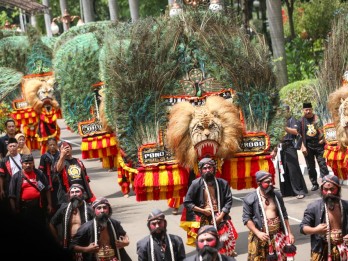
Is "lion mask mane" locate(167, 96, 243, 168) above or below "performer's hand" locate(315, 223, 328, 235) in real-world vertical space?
above

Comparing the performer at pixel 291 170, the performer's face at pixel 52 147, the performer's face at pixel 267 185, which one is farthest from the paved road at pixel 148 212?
the performer's face at pixel 267 185

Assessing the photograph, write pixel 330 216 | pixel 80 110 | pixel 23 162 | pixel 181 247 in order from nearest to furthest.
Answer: pixel 181 247, pixel 330 216, pixel 23 162, pixel 80 110

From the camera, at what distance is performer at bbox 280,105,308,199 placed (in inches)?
552

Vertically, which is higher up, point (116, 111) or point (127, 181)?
point (116, 111)

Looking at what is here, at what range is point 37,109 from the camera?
19.2m

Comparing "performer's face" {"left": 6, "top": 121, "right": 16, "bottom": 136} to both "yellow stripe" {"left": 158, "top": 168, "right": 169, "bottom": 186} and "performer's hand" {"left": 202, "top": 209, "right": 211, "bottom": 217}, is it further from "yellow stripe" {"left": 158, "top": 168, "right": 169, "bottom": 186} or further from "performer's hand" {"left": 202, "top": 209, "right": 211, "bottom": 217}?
"performer's hand" {"left": 202, "top": 209, "right": 211, "bottom": 217}

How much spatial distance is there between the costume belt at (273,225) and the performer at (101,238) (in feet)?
5.24

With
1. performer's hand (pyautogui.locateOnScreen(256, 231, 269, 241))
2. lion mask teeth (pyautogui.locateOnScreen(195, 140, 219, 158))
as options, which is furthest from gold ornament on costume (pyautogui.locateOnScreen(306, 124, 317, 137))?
performer's hand (pyautogui.locateOnScreen(256, 231, 269, 241))

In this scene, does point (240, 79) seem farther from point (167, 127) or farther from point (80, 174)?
point (80, 174)

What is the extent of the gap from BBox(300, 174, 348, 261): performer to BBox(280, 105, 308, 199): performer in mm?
6708

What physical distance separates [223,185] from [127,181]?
6143mm

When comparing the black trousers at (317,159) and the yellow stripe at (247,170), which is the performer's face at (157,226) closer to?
the yellow stripe at (247,170)

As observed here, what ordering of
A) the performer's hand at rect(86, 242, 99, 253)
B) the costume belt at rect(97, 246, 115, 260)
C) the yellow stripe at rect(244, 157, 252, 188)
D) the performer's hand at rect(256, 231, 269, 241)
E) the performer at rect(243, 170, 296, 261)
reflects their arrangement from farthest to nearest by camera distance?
1. the yellow stripe at rect(244, 157, 252, 188)
2. the performer at rect(243, 170, 296, 261)
3. the performer's hand at rect(256, 231, 269, 241)
4. the costume belt at rect(97, 246, 115, 260)
5. the performer's hand at rect(86, 242, 99, 253)

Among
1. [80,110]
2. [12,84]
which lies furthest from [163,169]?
[80,110]
